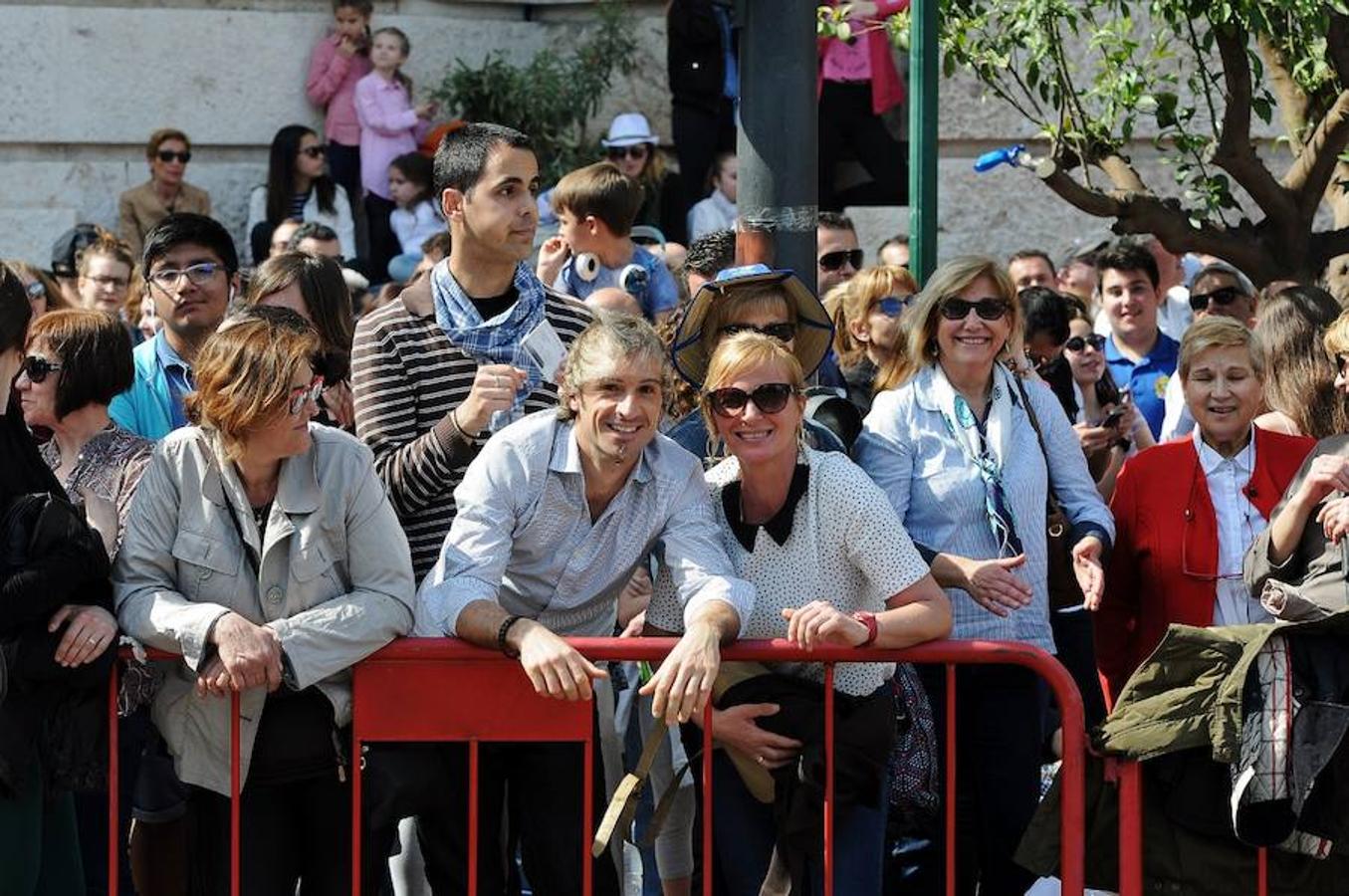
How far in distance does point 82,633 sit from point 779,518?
1473mm

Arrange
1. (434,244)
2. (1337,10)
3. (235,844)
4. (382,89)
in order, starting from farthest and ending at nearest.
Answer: (382,89) → (434,244) → (1337,10) → (235,844)

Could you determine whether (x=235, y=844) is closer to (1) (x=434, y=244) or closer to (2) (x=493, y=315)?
(2) (x=493, y=315)

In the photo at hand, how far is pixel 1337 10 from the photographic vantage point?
22.1 feet

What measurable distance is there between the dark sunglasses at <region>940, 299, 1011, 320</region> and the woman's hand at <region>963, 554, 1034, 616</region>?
2.33 feet

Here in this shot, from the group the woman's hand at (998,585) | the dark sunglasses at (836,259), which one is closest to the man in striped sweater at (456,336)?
the woman's hand at (998,585)

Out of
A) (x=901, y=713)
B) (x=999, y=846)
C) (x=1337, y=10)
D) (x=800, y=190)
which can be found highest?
(x=1337, y=10)

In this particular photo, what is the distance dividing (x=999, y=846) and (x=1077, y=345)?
2.19m

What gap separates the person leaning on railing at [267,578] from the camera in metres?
4.62

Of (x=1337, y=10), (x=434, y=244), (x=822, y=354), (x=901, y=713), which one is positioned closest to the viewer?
(x=901, y=713)

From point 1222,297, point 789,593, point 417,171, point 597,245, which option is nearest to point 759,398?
point 789,593

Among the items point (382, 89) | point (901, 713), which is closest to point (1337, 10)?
point (901, 713)

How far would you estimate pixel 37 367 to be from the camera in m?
5.44

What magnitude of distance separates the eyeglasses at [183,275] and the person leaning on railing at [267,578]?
1.34 metres

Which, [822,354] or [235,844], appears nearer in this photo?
[235,844]
